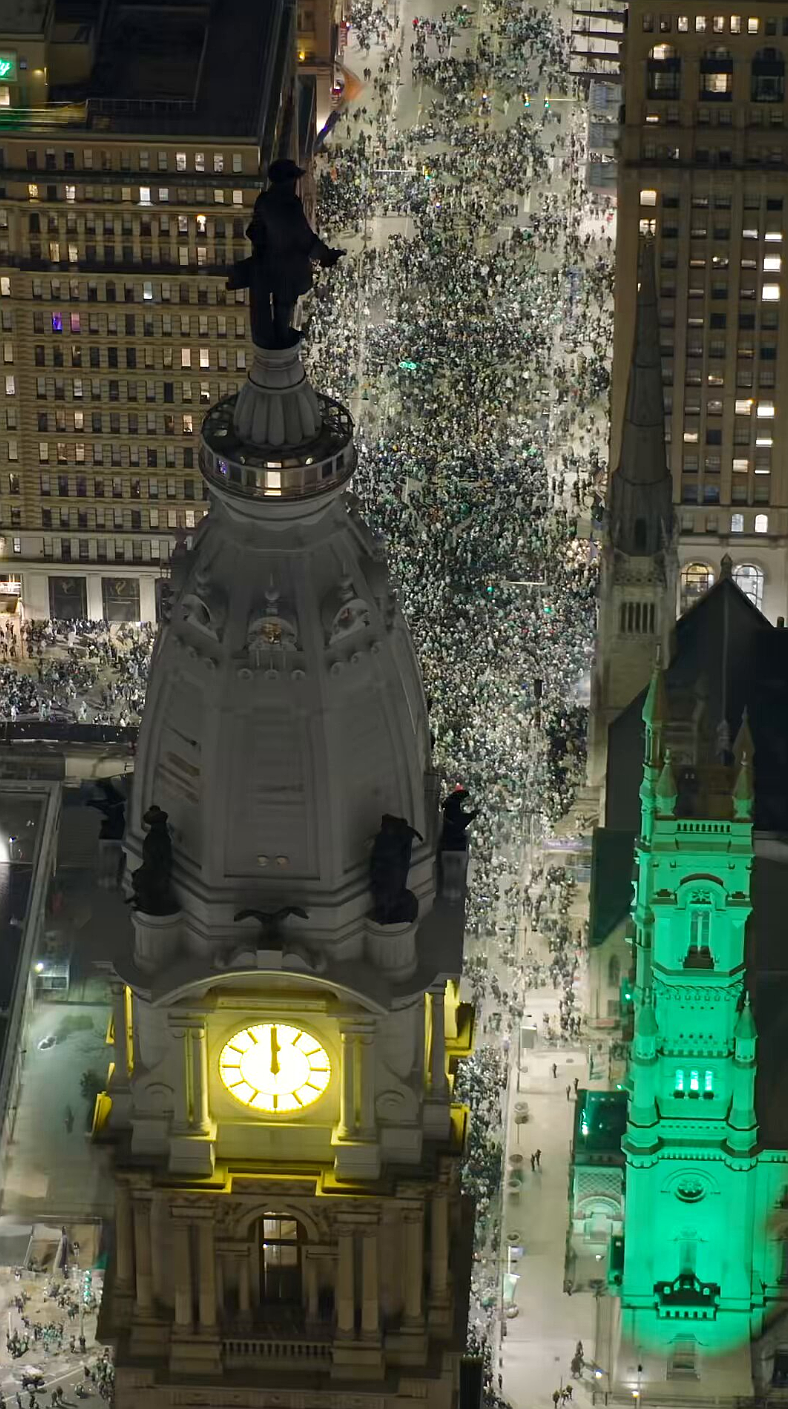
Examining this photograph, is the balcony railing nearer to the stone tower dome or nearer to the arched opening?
the arched opening

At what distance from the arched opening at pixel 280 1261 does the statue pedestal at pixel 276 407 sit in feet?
88.9

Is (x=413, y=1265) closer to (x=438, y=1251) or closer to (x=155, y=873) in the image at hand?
(x=438, y=1251)

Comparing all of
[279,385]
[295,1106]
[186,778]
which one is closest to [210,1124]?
[295,1106]

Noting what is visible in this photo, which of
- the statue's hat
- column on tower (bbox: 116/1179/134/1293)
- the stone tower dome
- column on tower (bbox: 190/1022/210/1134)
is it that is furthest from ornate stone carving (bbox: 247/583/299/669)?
column on tower (bbox: 116/1179/134/1293)

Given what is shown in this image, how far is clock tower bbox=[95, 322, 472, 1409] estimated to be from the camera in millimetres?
143500

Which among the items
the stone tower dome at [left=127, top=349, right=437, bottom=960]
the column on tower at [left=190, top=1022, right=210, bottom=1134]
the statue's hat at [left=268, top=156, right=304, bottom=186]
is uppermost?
the statue's hat at [left=268, top=156, right=304, bottom=186]

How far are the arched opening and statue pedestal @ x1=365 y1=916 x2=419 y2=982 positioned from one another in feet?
33.9

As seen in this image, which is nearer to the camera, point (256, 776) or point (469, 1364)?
point (256, 776)

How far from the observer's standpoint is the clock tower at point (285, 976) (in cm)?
14350

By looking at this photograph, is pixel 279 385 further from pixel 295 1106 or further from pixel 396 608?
pixel 295 1106

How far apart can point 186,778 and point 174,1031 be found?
28.4ft

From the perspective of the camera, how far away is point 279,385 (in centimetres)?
14438

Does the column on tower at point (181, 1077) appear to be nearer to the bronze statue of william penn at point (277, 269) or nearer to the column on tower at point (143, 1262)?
the column on tower at point (143, 1262)

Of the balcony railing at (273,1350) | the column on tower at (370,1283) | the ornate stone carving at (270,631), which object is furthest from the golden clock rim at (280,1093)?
the ornate stone carving at (270,631)
